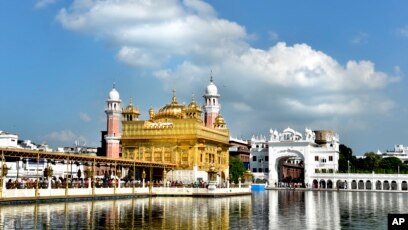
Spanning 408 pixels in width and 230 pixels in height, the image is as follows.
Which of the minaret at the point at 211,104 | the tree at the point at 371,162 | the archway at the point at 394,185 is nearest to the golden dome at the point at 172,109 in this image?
the minaret at the point at 211,104

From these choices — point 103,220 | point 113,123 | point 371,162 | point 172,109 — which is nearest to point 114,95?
point 113,123

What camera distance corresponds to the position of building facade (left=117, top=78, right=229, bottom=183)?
5459 cm

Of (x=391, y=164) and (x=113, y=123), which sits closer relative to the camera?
(x=113, y=123)

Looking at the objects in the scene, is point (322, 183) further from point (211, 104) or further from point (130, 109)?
point (130, 109)

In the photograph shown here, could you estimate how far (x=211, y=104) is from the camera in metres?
86.8

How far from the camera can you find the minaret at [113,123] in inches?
3504

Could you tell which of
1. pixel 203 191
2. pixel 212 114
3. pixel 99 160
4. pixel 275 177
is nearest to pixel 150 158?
pixel 203 191

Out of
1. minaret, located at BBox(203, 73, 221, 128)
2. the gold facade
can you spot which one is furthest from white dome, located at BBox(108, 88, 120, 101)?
the gold facade

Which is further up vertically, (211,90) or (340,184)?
(211,90)

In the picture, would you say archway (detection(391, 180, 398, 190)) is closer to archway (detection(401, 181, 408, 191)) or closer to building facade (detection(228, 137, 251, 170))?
archway (detection(401, 181, 408, 191))

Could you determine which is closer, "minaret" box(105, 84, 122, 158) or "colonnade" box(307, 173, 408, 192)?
"colonnade" box(307, 173, 408, 192)

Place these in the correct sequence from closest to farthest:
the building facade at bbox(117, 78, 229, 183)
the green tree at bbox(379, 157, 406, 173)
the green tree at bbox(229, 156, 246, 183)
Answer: the building facade at bbox(117, 78, 229, 183), the green tree at bbox(229, 156, 246, 183), the green tree at bbox(379, 157, 406, 173)

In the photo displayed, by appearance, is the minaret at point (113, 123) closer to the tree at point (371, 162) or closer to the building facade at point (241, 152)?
the building facade at point (241, 152)

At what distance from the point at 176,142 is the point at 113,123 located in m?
37.2
